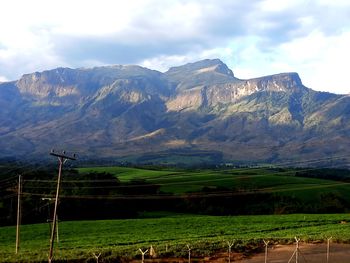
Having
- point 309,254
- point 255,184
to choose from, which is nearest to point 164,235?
point 309,254

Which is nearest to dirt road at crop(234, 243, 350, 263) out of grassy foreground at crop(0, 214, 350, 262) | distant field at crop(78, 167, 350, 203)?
grassy foreground at crop(0, 214, 350, 262)

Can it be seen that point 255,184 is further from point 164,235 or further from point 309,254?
point 309,254

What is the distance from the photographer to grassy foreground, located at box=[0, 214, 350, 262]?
5378 centimetres

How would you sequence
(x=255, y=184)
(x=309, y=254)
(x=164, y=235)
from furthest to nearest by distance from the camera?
(x=255, y=184) < (x=164, y=235) < (x=309, y=254)

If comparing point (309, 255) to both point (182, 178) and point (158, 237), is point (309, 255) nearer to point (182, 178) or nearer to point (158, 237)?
point (158, 237)

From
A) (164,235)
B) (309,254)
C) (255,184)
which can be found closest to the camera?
(309,254)

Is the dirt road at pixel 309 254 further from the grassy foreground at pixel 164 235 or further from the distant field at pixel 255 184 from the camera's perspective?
the distant field at pixel 255 184

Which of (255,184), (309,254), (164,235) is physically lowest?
(164,235)

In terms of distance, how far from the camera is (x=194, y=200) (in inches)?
4729

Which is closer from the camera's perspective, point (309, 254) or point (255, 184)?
point (309, 254)

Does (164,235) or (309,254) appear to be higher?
(309,254)

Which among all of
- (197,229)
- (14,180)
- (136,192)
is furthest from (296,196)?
(14,180)

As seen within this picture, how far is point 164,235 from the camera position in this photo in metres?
70.6

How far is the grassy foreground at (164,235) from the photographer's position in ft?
176
